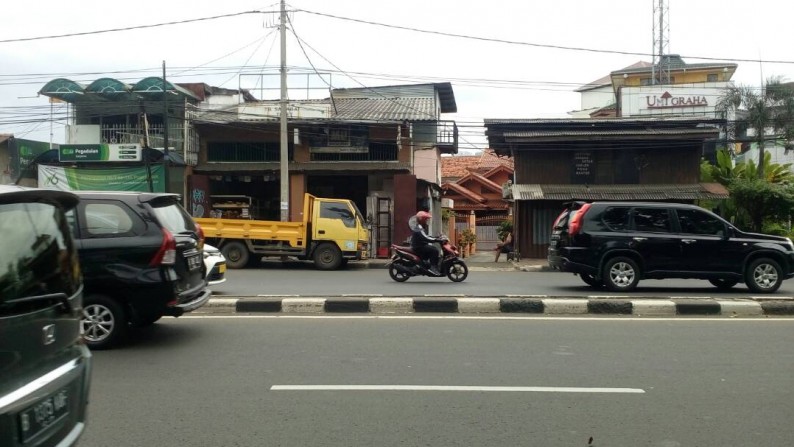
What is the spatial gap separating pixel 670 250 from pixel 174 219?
850 cm

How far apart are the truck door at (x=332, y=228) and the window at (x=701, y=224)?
8.63 meters

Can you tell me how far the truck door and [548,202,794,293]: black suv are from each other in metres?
7.23

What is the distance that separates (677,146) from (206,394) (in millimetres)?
20793

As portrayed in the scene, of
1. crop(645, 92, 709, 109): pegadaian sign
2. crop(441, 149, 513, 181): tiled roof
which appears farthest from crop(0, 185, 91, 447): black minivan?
crop(441, 149, 513, 181): tiled roof

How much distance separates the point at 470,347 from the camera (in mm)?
6875

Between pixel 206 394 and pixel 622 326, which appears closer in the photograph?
pixel 206 394

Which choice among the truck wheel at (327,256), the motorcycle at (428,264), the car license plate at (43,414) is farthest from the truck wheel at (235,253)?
the car license plate at (43,414)

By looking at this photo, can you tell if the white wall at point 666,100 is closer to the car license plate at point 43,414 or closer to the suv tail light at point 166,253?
the suv tail light at point 166,253

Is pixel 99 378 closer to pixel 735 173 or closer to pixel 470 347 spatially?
pixel 470 347

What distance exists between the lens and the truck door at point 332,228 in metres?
17.6

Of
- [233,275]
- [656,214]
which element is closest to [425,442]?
[656,214]

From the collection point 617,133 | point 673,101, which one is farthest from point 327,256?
Answer: point 673,101

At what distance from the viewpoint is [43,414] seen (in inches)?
107

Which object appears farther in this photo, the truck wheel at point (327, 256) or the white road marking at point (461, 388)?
the truck wheel at point (327, 256)
